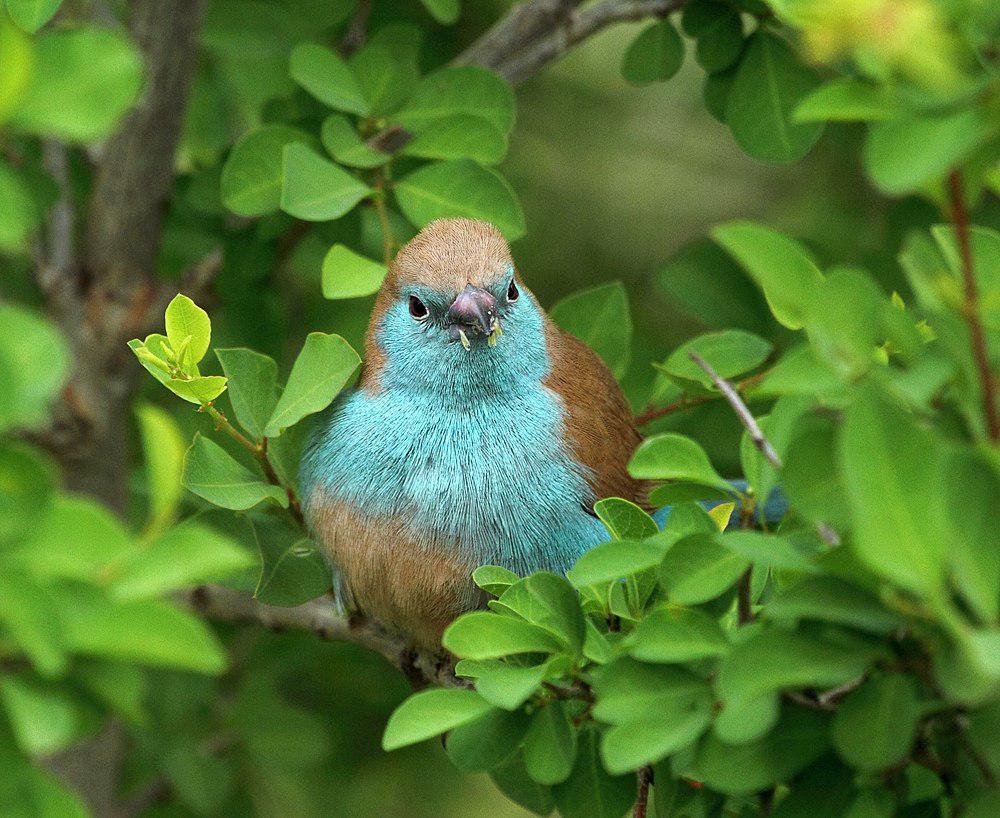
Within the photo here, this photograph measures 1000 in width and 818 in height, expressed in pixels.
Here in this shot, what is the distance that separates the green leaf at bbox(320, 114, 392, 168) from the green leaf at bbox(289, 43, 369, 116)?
4 centimetres

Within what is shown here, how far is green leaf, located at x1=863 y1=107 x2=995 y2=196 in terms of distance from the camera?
129 centimetres

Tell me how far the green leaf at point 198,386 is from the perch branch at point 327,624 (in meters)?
0.79

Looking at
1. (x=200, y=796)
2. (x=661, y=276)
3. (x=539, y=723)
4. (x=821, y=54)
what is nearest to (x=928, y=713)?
(x=539, y=723)

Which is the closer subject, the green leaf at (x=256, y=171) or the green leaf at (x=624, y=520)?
the green leaf at (x=624, y=520)

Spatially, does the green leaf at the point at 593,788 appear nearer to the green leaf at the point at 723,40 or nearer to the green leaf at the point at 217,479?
the green leaf at the point at 217,479

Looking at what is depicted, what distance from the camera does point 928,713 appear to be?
157cm

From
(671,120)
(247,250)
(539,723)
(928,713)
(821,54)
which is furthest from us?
(671,120)

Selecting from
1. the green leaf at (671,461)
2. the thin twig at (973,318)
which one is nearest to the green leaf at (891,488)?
the thin twig at (973,318)

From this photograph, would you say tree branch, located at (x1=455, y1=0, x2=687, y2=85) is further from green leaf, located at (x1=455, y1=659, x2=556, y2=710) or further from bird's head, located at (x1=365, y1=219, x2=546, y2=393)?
green leaf, located at (x1=455, y1=659, x2=556, y2=710)

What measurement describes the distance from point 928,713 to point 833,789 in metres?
0.18

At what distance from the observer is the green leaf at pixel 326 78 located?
2.84 m

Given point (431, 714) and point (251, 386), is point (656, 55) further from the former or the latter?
point (431, 714)

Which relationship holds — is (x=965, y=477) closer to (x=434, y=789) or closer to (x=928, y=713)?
(x=928, y=713)

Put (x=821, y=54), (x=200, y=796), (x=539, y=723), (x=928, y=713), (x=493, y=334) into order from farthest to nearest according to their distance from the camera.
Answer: (x=200, y=796) < (x=493, y=334) < (x=539, y=723) < (x=928, y=713) < (x=821, y=54)
